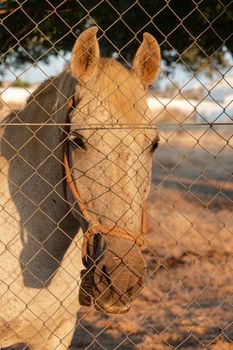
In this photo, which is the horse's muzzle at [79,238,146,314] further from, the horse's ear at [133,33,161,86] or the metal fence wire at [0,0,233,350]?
the horse's ear at [133,33,161,86]

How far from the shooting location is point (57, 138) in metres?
3.10

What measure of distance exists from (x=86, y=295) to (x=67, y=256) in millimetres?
381

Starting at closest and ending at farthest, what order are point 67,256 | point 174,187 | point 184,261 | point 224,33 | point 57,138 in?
point 57,138 → point 67,256 → point 224,33 → point 184,261 → point 174,187

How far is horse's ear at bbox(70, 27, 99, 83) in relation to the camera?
281 centimetres

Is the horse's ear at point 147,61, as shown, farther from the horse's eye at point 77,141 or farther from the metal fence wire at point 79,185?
the horse's eye at point 77,141

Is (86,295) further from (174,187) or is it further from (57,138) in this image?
(174,187)

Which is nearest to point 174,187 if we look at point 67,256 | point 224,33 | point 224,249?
point 224,249

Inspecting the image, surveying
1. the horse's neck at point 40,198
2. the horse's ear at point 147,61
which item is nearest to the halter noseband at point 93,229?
the horse's neck at point 40,198

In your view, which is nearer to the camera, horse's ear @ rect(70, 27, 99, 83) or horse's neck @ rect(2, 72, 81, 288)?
horse's ear @ rect(70, 27, 99, 83)

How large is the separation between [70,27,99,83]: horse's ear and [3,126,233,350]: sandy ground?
22.9 inches

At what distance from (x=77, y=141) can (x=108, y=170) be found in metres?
0.23

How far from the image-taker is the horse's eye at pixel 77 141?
2.79m

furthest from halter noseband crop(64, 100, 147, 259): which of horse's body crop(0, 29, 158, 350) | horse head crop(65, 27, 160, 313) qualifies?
horse's body crop(0, 29, 158, 350)

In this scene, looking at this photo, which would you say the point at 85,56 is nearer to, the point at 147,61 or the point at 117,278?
the point at 147,61
